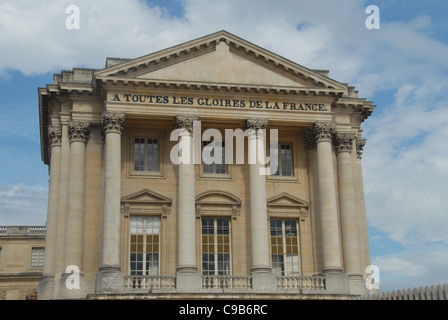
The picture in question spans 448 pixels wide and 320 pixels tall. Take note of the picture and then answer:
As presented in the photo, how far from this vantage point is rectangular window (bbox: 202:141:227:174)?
39.2m

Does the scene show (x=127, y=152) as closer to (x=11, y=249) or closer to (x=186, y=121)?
(x=186, y=121)

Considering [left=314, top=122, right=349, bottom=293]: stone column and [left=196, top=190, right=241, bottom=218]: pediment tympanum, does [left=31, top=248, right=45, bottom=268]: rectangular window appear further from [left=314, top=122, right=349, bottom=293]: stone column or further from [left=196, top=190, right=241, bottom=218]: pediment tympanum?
[left=314, top=122, right=349, bottom=293]: stone column

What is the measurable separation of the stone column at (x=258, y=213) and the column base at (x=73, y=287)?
8806 mm

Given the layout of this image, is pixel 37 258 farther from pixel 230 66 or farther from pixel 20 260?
pixel 230 66

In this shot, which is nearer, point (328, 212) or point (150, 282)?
point (150, 282)

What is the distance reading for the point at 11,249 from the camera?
66688 millimetres

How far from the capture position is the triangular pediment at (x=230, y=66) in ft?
124

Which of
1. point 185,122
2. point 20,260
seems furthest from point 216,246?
point 20,260

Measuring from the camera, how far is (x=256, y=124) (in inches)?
1490

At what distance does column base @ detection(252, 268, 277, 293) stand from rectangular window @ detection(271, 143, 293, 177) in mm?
6877

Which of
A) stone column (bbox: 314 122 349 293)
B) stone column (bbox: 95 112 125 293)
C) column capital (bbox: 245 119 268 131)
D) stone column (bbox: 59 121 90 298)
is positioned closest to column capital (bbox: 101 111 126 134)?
stone column (bbox: 95 112 125 293)

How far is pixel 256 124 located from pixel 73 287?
1316 cm
